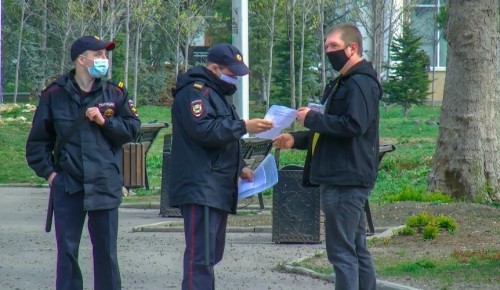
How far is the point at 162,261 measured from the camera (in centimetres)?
1091

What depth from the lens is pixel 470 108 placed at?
14.8 m

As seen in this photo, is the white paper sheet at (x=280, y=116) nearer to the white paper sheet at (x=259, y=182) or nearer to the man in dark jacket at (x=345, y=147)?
the man in dark jacket at (x=345, y=147)

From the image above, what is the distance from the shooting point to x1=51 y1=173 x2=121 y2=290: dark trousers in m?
7.68

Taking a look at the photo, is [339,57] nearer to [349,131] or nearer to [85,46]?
[349,131]

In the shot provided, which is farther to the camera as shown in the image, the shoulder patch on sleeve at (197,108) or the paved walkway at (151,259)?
the paved walkway at (151,259)

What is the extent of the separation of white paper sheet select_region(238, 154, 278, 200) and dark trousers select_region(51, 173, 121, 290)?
863 millimetres

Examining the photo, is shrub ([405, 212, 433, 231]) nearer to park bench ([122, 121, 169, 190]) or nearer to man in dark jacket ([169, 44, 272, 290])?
man in dark jacket ([169, 44, 272, 290])

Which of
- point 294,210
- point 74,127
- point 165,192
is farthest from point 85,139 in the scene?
point 165,192

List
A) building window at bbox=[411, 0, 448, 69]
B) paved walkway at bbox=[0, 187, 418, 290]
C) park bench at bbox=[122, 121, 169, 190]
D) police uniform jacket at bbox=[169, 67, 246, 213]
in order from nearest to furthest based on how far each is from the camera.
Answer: police uniform jacket at bbox=[169, 67, 246, 213]
paved walkway at bbox=[0, 187, 418, 290]
park bench at bbox=[122, 121, 169, 190]
building window at bbox=[411, 0, 448, 69]

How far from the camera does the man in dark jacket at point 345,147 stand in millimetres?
7207

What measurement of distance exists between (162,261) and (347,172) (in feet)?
13.2

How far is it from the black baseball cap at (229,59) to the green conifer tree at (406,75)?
35998mm

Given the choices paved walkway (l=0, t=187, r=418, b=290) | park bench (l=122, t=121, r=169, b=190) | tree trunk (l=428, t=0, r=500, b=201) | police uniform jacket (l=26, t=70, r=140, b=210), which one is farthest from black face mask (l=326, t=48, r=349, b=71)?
park bench (l=122, t=121, r=169, b=190)

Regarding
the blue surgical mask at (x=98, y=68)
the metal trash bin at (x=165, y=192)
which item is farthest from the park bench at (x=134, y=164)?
the blue surgical mask at (x=98, y=68)
